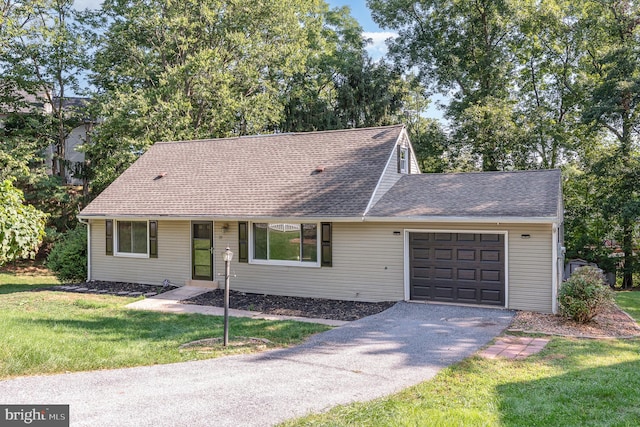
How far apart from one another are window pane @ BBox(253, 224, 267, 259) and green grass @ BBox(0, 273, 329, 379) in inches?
139

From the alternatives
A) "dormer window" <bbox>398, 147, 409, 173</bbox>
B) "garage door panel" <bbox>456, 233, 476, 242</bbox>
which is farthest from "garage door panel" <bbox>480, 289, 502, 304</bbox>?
"dormer window" <bbox>398, 147, 409, 173</bbox>

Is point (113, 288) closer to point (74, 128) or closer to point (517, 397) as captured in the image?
point (517, 397)

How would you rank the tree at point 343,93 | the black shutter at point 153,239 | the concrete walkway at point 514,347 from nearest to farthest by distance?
1. the concrete walkway at point 514,347
2. the black shutter at point 153,239
3. the tree at point 343,93

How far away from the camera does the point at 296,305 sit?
38.3 ft

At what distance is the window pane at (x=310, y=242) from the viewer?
41.2 feet

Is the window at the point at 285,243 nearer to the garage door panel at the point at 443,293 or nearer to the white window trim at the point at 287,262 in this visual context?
the white window trim at the point at 287,262

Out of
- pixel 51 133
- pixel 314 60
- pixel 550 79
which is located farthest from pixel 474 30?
pixel 51 133

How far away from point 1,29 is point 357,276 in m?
21.3

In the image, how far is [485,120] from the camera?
22.7 metres

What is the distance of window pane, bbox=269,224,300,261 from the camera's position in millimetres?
12828

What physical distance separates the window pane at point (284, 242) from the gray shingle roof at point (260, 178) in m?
0.57

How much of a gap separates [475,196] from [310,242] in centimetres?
441

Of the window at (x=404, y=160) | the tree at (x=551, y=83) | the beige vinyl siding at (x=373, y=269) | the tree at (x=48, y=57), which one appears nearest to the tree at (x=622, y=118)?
the tree at (x=551, y=83)

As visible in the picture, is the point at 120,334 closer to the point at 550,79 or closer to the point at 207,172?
the point at 207,172
